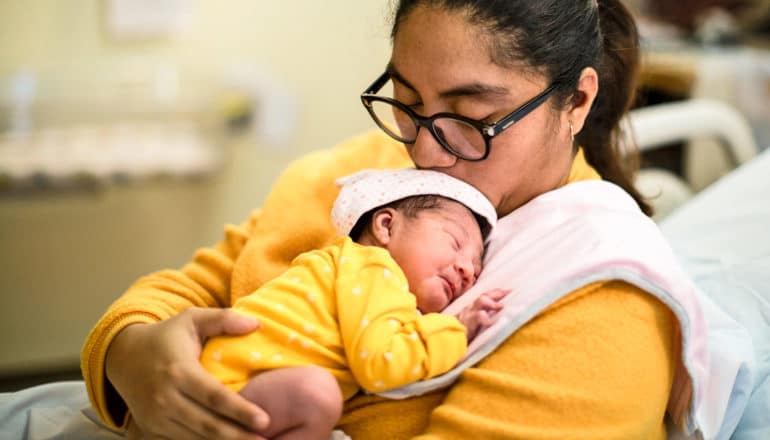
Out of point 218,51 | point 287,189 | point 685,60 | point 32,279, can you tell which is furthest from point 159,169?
point 685,60

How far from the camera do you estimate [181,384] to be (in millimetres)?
947

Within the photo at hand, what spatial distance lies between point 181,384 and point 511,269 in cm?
41

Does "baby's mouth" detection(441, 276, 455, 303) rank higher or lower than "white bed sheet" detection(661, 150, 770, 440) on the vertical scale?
higher

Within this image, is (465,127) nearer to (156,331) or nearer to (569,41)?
(569,41)

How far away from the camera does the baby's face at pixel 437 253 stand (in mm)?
1004

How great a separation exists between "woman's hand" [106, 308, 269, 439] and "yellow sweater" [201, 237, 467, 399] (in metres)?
0.02

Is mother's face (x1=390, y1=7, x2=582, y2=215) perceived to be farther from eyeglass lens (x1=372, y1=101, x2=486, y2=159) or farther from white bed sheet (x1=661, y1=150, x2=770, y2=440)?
white bed sheet (x1=661, y1=150, x2=770, y2=440)

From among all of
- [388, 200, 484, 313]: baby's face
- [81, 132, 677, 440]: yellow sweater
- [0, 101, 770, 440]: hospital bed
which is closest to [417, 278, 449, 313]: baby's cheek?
[388, 200, 484, 313]: baby's face

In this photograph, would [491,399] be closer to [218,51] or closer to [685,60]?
[685,60]

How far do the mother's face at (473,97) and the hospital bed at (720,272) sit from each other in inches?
13.3

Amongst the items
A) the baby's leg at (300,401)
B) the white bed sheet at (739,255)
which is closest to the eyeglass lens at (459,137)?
the baby's leg at (300,401)

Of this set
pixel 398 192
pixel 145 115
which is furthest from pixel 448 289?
pixel 145 115

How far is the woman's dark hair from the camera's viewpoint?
100 centimetres

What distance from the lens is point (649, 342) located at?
2.95 feet
